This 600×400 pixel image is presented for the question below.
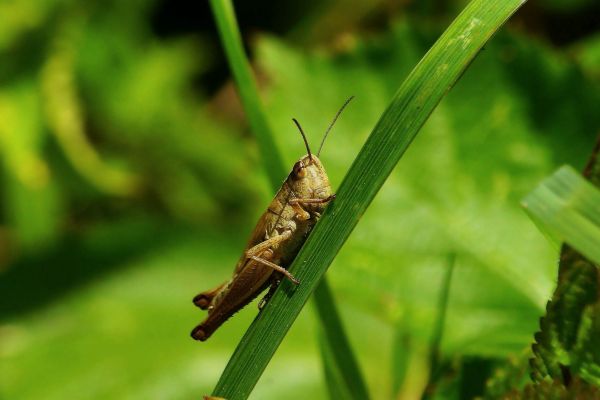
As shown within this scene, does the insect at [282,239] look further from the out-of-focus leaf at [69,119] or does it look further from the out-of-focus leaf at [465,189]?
the out-of-focus leaf at [69,119]

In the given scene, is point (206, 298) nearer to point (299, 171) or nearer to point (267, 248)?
point (267, 248)

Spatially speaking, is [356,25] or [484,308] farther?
[356,25]

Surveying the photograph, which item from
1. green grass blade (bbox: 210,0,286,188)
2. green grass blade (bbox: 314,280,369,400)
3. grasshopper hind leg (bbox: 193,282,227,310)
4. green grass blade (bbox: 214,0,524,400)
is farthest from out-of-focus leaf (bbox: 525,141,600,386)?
grasshopper hind leg (bbox: 193,282,227,310)

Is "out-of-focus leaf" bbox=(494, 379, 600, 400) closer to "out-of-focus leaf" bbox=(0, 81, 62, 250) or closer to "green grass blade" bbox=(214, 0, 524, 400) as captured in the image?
"green grass blade" bbox=(214, 0, 524, 400)

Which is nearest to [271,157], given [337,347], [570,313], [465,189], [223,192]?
[337,347]

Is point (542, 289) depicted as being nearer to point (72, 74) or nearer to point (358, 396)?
point (358, 396)

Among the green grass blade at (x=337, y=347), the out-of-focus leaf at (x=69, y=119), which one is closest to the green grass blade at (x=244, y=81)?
the green grass blade at (x=337, y=347)

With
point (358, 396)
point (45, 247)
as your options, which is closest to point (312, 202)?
point (358, 396)
